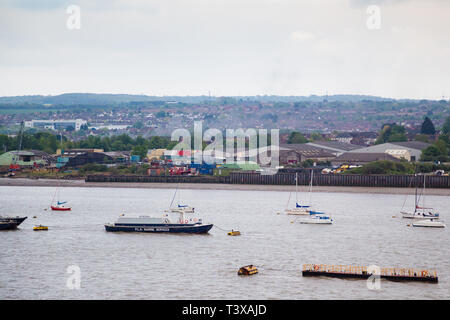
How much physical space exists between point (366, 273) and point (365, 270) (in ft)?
2.69

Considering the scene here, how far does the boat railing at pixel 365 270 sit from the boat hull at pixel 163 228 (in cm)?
1678

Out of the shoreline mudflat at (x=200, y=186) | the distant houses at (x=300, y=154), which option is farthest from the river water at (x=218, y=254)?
the distant houses at (x=300, y=154)

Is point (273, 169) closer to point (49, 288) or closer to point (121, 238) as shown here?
point (121, 238)

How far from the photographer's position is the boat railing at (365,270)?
139 ft

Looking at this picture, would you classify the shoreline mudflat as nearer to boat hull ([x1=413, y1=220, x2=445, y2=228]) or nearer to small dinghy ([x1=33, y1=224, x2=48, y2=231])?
boat hull ([x1=413, y1=220, x2=445, y2=228])

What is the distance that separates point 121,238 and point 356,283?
22.3 meters

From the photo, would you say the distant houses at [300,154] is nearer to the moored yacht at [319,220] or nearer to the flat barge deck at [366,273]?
the moored yacht at [319,220]

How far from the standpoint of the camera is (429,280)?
4178 cm

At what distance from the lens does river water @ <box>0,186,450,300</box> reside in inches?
1574

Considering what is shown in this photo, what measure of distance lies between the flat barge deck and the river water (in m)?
0.53

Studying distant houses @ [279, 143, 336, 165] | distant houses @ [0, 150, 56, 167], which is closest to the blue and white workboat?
distant houses @ [279, 143, 336, 165]

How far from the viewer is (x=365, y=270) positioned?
43.6 m
